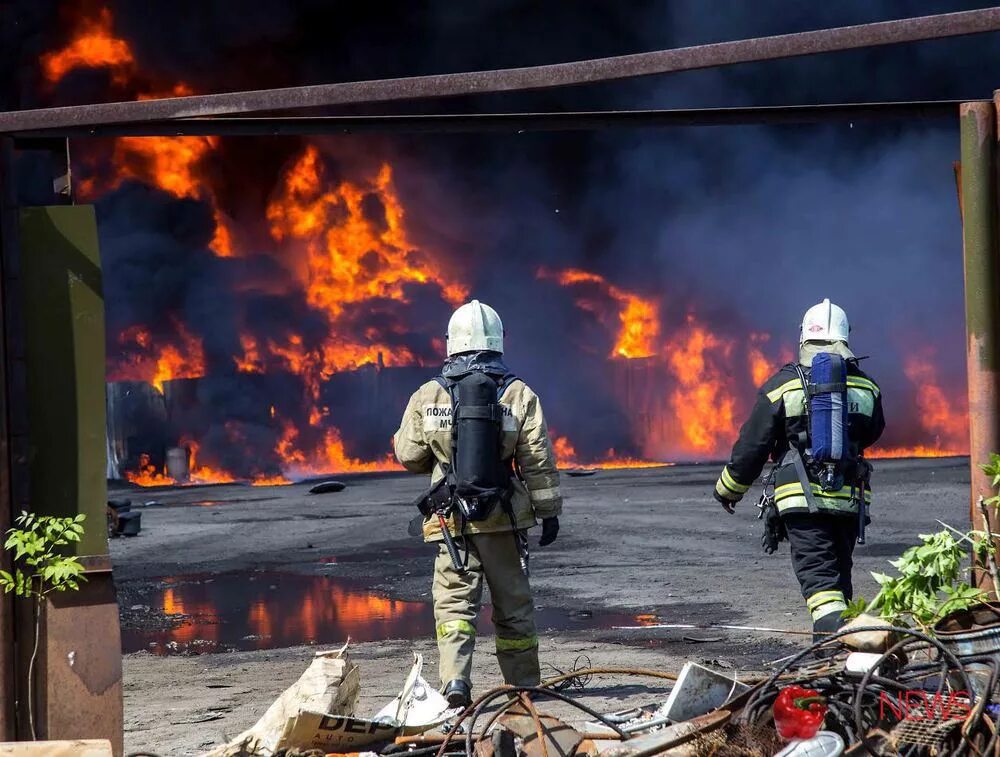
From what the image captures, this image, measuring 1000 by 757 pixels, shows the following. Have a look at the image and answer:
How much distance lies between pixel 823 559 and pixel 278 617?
5.02m

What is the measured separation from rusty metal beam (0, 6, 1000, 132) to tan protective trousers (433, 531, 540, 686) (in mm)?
2164

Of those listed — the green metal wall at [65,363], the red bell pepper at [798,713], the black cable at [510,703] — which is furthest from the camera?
the green metal wall at [65,363]

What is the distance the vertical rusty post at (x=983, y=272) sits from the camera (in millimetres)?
4105

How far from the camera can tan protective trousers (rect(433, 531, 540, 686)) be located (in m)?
5.16

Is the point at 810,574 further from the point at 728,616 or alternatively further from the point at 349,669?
the point at 728,616

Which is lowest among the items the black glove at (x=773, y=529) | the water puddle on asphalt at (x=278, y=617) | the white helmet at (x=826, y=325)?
the water puddle on asphalt at (x=278, y=617)

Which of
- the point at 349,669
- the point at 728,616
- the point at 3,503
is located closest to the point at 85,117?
the point at 3,503

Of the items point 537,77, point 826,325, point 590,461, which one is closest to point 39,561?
point 537,77

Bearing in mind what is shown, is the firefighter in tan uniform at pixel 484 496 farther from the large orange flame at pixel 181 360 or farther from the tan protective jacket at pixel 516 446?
the large orange flame at pixel 181 360

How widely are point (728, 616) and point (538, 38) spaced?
25.6 m

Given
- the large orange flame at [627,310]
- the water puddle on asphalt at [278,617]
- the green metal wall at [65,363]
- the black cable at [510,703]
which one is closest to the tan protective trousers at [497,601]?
the black cable at [510,703]

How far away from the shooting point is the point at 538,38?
31.1m

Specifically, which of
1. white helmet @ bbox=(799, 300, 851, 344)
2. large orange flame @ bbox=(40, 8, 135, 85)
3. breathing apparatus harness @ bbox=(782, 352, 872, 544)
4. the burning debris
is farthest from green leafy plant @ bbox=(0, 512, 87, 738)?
large orange flame @ bbox=(40, 8, 135, 85)

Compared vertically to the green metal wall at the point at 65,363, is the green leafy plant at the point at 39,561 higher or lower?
lower
